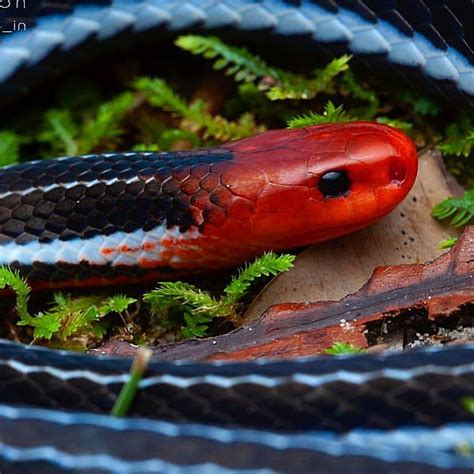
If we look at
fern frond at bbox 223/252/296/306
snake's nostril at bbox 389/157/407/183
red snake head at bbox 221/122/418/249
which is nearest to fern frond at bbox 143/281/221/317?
fern frond at bbox 223/252/296/306

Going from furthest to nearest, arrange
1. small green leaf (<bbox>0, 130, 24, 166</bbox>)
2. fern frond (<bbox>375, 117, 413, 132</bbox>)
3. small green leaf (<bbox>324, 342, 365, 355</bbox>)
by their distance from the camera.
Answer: small green leaf (<bbox>0, 130, 24, 166</bbox>)
fern frond (<bbox>375, 117, 413, 132</bbox>)
small green leaf (<bbox>324, 342, 365, 355</bbox>)

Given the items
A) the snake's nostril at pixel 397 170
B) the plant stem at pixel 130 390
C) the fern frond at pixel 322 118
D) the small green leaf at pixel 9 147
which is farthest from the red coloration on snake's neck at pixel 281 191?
the small green leaf at pixel 9 147

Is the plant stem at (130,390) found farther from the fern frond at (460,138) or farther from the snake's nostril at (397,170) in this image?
the fern frond at (460,138)

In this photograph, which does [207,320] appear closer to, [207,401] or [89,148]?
[207,401]

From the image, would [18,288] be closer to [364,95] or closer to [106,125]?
[106,125]

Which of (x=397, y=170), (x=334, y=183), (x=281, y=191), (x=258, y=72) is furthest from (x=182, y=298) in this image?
(x=258, y=72)

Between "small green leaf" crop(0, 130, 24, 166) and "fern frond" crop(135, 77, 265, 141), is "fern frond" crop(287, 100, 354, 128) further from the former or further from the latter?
"small green leaf" crop(0, 130, 24, 166)

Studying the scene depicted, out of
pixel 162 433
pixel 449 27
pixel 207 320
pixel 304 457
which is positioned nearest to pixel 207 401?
pixel 162 433
